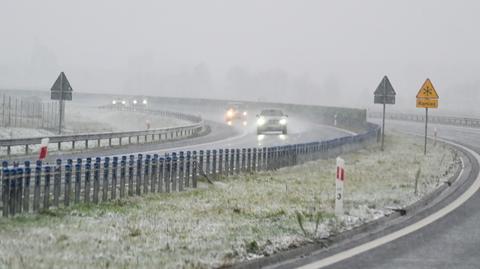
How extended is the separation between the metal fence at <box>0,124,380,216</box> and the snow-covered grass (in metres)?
0.38

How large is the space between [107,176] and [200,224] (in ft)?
11.7

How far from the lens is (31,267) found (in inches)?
322

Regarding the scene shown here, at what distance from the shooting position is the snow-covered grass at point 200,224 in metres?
9.15

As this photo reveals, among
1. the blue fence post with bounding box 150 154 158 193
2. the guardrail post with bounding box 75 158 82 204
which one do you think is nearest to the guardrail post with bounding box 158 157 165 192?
the blue fence post with bounding box 150 154 158 193

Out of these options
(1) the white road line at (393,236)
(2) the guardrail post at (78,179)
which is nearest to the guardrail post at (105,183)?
(2) the guardrail post at (78,179)

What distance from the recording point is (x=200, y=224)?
12.2 m

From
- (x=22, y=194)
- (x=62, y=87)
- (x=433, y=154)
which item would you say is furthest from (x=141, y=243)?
(x=433, y=154)

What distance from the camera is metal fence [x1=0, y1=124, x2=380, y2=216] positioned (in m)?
12.6

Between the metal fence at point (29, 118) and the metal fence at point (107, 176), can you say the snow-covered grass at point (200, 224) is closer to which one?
the metal fence at point (107, 176)

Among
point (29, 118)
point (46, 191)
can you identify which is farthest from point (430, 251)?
point (29, 118)

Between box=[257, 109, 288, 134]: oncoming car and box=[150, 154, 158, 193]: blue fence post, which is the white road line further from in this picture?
box=[257, 109, 288, 134]: oncoming car

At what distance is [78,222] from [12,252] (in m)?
2.94

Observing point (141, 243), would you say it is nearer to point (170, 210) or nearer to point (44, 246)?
point (44, 246)

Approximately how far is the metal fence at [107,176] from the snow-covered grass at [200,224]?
38cm
